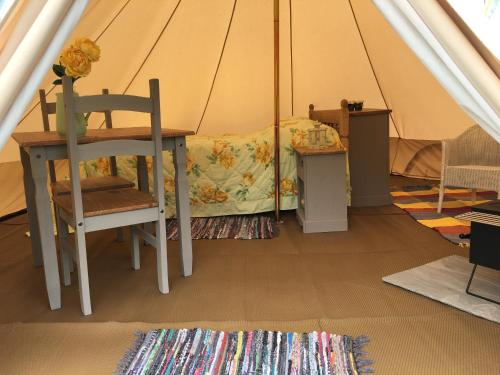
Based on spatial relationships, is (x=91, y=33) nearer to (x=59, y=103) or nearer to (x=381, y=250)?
(x=59, y=103)

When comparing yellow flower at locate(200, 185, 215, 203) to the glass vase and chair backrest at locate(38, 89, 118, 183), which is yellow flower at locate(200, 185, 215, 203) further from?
the glass vase

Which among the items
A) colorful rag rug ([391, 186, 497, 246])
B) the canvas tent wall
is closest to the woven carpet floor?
colorful rag rug ([391, 186, 497, 246])

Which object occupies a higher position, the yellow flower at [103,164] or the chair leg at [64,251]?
the yellow flower at [103,164]

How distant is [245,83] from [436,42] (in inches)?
131

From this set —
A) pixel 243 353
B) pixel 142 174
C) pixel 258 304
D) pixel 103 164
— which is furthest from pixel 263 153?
pixel 243 353

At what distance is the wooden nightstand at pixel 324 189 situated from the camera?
2.97 metres

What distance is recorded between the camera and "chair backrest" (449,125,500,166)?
3.38 metres

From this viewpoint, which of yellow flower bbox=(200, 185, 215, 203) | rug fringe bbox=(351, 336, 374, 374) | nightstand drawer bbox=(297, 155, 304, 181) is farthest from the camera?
yellow flower bbox=(200, 185, 215, 203)

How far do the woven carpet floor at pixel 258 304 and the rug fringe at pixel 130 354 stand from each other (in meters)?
0.03

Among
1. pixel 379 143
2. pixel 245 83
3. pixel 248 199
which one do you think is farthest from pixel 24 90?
pixel 245 83

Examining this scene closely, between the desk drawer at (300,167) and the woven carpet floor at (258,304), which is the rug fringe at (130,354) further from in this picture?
the desk drawer at (300,167)

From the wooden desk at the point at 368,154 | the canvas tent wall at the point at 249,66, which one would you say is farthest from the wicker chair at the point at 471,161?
the canvas tent wall at the point at 249,66

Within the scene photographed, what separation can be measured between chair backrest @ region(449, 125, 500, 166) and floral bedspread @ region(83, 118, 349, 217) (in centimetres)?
96

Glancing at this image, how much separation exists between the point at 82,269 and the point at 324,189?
1.68 m
